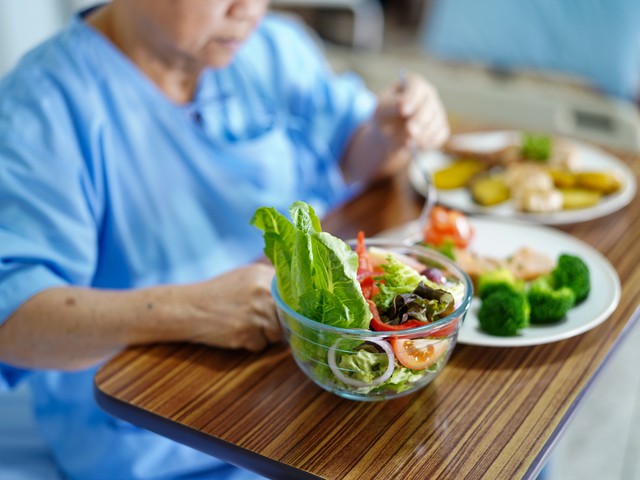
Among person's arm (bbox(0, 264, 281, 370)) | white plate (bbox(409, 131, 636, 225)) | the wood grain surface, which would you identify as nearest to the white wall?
white plate (bbox(409, 131, 636, 225))

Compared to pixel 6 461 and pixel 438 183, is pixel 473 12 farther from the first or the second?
pixel 6 461

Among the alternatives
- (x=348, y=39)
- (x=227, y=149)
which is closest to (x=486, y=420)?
(x=227, y=149)

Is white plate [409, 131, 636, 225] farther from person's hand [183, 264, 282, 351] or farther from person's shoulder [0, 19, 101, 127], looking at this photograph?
person's shoulder [0, 19, 101, 127]

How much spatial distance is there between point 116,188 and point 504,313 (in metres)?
0.71

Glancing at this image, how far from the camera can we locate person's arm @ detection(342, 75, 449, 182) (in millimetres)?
1541

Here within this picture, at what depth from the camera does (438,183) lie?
160 centimetres

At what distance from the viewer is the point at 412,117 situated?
1.54 metres

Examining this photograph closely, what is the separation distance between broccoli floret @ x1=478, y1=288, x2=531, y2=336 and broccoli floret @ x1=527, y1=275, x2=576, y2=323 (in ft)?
0.09

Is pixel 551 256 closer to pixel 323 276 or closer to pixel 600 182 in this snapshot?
pixel 600 182

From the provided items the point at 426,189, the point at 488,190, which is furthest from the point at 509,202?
the point at 426,189

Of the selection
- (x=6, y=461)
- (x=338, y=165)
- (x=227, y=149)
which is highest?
(x=227, y=149)

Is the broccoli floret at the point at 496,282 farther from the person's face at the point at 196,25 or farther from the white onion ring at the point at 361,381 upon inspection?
the person's face at the point at 196,25

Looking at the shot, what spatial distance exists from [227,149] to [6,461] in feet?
2.31

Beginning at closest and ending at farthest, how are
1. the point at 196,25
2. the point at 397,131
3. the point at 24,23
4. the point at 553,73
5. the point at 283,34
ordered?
the point at 196,25, the point at 397,131, the point at 283,34, the point at 553,73, the point at 24,23
